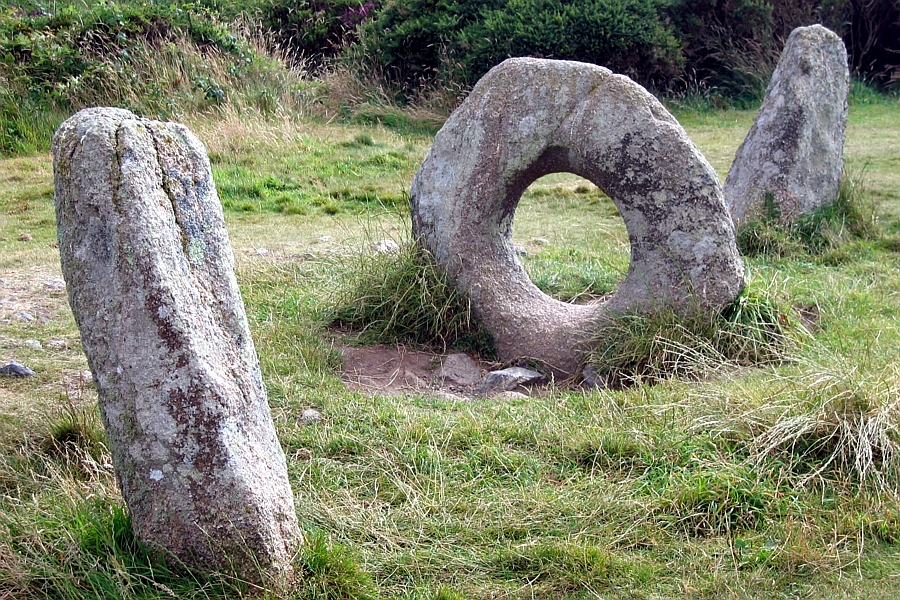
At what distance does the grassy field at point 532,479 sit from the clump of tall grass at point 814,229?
1.31 metres

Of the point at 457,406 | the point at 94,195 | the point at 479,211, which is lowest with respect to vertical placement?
the point at 457,406

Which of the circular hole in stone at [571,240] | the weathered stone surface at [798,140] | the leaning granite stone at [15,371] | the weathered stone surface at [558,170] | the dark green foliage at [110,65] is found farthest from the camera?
the dark green foliage at [110,65]

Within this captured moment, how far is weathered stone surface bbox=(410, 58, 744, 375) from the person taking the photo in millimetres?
5184

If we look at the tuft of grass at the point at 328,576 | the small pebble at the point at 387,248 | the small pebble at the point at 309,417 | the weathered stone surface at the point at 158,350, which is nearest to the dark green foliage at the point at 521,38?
the small pebble at the point at 387,248

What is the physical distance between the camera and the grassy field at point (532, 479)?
311cm

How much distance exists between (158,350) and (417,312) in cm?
280

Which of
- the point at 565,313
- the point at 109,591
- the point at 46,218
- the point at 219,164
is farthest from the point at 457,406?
the point at 219,164

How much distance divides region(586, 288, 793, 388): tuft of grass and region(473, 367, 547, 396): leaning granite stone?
1.07ft

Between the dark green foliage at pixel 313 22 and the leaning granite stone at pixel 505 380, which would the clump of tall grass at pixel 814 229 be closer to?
the leaning granite stone at pixel 505 380

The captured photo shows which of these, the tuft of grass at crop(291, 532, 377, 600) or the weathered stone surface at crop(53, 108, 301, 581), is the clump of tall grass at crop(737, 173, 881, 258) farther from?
the weathered stone surface at crop(53, 108, 301, 581)

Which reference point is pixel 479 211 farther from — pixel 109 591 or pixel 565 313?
pixel 109 591

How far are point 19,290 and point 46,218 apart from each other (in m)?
2.29

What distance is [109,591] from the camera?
283cm

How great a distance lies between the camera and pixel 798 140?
7.50m
